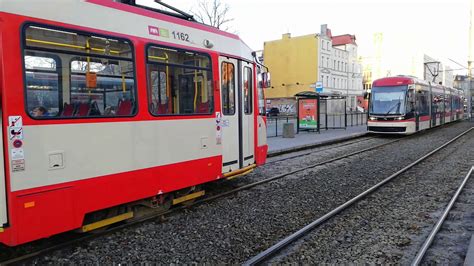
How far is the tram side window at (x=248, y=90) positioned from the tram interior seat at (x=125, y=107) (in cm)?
311

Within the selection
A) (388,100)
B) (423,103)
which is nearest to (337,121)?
(423,103)

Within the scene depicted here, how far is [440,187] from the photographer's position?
8.41 meters

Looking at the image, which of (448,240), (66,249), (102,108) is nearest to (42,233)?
(66,249)

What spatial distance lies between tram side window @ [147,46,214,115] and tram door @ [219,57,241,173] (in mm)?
430

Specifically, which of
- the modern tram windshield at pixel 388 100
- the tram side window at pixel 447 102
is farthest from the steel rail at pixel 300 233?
the tram side window at pixel 447 102

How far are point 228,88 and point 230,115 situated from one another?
52 cm

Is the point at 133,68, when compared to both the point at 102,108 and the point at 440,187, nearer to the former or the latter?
the point at 102,108

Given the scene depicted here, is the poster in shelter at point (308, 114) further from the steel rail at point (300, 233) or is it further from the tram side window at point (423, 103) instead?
the steel rail at point (300, 233)

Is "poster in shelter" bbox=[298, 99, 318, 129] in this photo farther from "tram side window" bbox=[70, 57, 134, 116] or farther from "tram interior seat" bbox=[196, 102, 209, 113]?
"tram side window" bbox=[70, 57, 134, 116]

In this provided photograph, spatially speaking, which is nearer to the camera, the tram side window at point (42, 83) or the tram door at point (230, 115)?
the tram side window at point (42, 83)

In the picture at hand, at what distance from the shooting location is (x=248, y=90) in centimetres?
809

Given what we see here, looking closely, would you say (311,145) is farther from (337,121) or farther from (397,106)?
(337,121)

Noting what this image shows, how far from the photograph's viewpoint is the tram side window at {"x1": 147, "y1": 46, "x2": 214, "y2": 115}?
5.68 meters

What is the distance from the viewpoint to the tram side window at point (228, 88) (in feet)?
23.4
